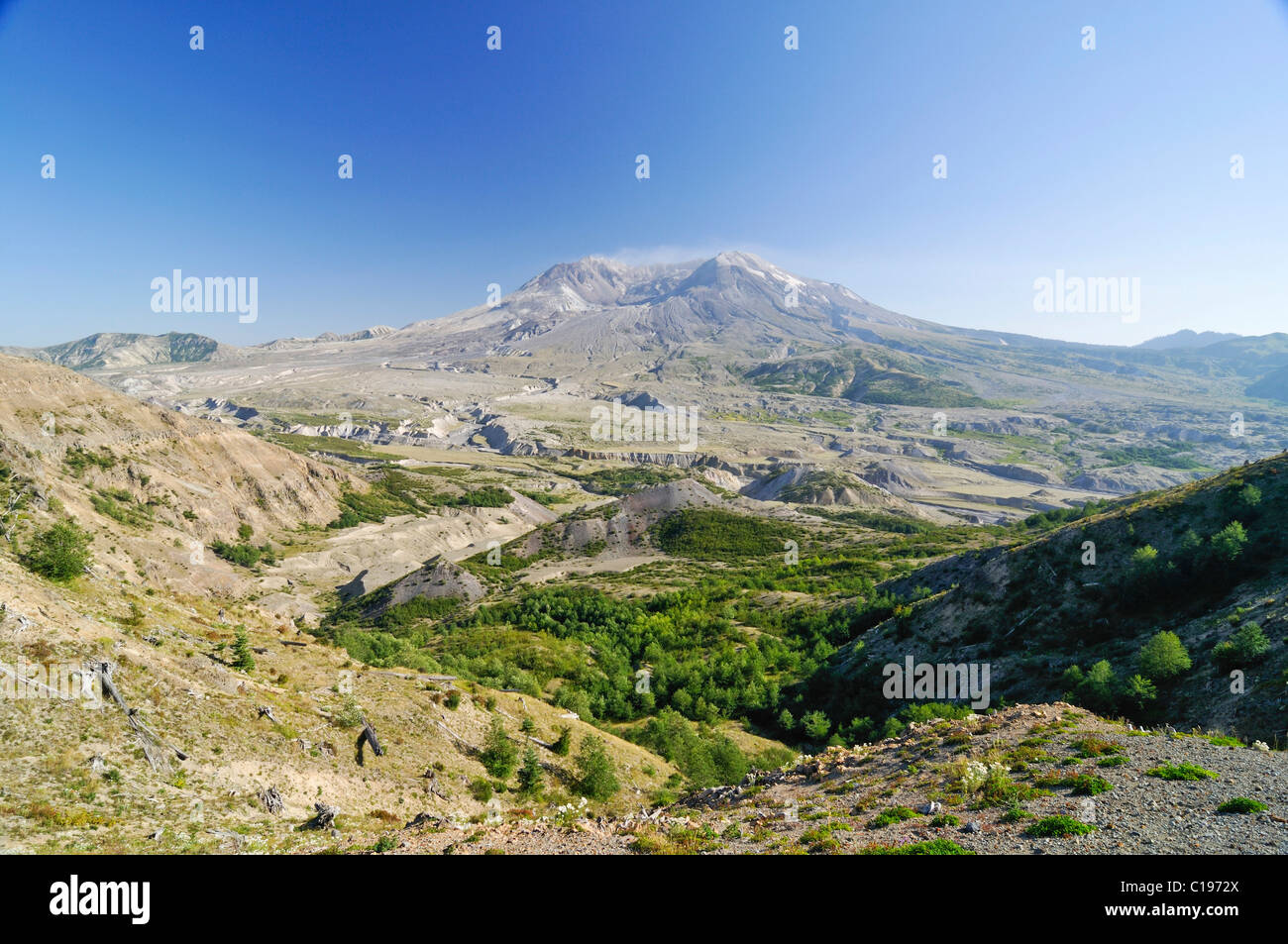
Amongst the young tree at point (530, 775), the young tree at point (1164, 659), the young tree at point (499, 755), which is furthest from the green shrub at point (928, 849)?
the young tree at point (1164, 659)

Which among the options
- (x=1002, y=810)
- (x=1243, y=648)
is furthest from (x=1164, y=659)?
(x=1002, y=810)

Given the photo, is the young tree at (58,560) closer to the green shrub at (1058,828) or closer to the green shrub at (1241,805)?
the green shrub at (1058,828)

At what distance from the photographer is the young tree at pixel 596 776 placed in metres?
20.7

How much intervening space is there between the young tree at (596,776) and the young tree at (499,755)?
9.77 ft

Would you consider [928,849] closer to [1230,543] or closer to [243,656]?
[243,656]

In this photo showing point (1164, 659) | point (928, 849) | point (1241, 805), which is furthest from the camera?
point (1164, 659)

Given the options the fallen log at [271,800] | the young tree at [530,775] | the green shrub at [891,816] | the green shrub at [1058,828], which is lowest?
the young tree at [530,775]

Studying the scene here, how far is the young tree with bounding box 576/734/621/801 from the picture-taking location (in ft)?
68.0

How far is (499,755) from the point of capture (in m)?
20.0

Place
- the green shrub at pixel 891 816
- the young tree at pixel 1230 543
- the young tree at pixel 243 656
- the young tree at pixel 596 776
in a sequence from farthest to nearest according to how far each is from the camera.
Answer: the young tree at pixel 1230 543, the young tree at pixel 596 776, the young tree at pixel 243 656, the green shrub at pixel 891 816

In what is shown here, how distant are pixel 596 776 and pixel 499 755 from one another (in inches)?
161

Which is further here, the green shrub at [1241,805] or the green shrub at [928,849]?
the green shrub at [1241,805]

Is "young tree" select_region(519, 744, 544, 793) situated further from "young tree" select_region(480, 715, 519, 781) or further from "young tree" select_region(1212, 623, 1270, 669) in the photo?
"young tree" select_region(1212, 623, 1270, 669)
